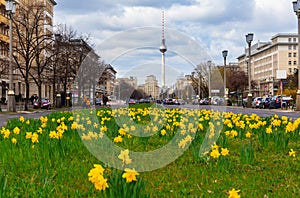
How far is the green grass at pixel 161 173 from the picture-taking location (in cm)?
430

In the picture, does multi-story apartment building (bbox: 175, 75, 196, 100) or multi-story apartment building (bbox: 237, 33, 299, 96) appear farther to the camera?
multi-story apartment building (bbox: 237, 33, 299, 96)

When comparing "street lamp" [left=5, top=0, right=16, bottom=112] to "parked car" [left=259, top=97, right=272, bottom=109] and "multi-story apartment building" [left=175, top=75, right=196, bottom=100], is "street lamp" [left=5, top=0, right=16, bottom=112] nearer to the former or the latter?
"multi-story apartment building" [left=175, top=75, right=196, bottom=100]

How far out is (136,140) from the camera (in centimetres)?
867

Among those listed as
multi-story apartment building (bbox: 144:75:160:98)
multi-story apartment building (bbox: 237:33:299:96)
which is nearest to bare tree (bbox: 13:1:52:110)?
multi-story apartment building (bbox: 144:75:160:98)

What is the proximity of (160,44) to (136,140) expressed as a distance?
3364mm

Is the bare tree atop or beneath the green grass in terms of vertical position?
atop

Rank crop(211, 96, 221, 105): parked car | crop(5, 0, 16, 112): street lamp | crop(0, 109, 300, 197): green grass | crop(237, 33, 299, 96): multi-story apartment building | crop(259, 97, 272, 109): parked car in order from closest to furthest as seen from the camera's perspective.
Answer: crop(0, 109, 300, 197): green grass
crop(5, 0, 16, 112): street lamp
crop(259, 97, 272, 109): parked car
crop(211, 96, 221, 105): parked car
crop(237, 33, 299, 96): multi-story apartment building

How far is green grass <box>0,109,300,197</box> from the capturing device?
4297 millimetres

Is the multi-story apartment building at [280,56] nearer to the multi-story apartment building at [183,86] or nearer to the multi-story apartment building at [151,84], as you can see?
the multi-story apartment building at [183,86]

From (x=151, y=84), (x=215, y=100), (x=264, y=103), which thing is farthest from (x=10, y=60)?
(x=215, y=100)

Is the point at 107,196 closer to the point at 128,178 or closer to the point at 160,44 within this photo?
the point at 128,178

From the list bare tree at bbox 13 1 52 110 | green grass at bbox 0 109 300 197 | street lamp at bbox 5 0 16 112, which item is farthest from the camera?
bare tree at bbox 13 1 52 110

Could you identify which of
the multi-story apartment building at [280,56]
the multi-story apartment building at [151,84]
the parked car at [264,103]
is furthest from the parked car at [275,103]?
the multi-story apartment building at [280,56]

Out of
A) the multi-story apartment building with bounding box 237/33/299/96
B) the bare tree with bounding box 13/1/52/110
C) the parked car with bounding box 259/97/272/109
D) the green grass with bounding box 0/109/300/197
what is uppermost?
the multi-story apartment building with bounding box 237/33/299/96
